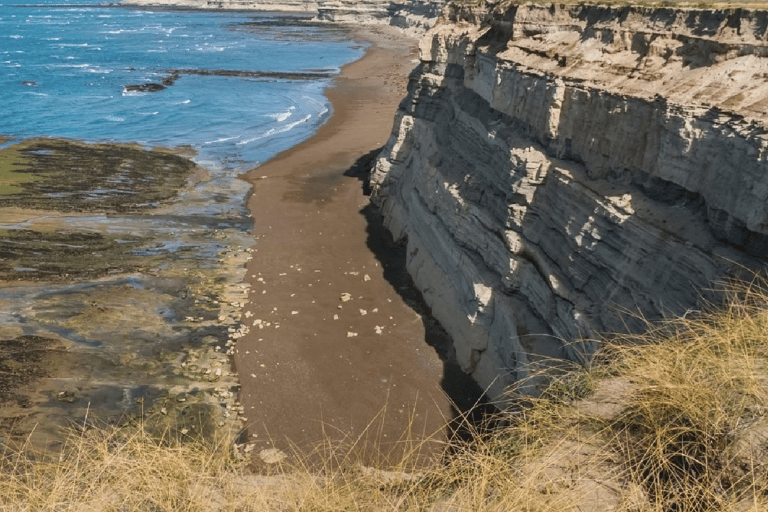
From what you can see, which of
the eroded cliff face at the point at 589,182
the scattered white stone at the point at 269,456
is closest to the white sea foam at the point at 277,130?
the eroded cliff face at the point at 589,182

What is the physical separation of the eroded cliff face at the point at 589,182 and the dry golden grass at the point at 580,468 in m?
3.18

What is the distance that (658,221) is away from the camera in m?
10.9

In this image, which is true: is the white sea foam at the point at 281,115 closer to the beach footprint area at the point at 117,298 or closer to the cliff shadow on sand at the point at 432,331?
the beach footprint area at the point at 117,298

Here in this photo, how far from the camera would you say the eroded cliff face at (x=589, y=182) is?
10.1m

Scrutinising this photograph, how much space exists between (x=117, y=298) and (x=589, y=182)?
Result: 12804mm

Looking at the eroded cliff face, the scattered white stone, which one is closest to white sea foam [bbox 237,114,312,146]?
the eroded cliff face

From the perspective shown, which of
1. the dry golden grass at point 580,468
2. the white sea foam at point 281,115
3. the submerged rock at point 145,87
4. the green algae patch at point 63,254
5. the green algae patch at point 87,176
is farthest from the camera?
the submerged rock at point 145,87

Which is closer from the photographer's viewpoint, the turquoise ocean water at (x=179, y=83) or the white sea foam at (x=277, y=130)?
the white sea foam at (x=277, y=130)

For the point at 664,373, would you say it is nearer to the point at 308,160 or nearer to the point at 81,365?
the point at 81,365

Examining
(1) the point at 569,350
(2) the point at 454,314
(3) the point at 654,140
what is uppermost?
(3) the point at 654,140

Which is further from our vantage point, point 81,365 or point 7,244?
point 7,244

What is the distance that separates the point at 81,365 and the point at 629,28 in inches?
546

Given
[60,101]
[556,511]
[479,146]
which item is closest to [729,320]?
[556,511]

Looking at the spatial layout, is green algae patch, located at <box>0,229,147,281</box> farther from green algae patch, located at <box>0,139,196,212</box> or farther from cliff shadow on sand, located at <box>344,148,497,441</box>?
cliff shadow on sand, located at <box>344,148,497,441</box>
